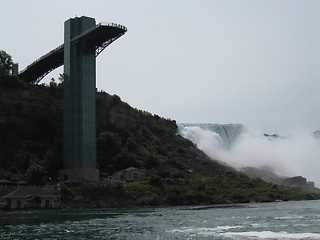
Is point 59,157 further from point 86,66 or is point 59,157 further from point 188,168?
point 188,168

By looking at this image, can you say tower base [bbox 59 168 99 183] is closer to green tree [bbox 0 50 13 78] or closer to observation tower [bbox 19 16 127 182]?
observation tower [bbox 19 16 127 182]

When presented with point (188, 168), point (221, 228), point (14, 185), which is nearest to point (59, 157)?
point (14, 185)

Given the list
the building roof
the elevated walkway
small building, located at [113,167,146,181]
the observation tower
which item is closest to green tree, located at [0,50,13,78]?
the elevated walkway

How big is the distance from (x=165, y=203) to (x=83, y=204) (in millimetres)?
17855

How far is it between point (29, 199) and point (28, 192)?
114 centimetres

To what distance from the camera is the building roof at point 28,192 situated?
7208 centimetres

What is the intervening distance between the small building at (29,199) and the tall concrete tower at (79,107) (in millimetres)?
16753

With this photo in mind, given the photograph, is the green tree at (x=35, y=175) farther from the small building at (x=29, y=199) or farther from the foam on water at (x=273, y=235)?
the foam on water at (x=273, y=235)

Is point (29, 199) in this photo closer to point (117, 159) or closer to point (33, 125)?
point (117, 159)

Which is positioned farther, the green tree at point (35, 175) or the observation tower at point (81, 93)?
the observation tower at point (81, 93)

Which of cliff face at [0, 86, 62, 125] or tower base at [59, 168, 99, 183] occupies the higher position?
cliff face at [0, 86, 62, 125]

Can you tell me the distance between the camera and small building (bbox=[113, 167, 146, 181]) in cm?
10081

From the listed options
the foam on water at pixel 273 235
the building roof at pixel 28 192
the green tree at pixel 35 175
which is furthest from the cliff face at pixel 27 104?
the foam on water at pixel 273 235

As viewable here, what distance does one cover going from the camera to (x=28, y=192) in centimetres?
7388
